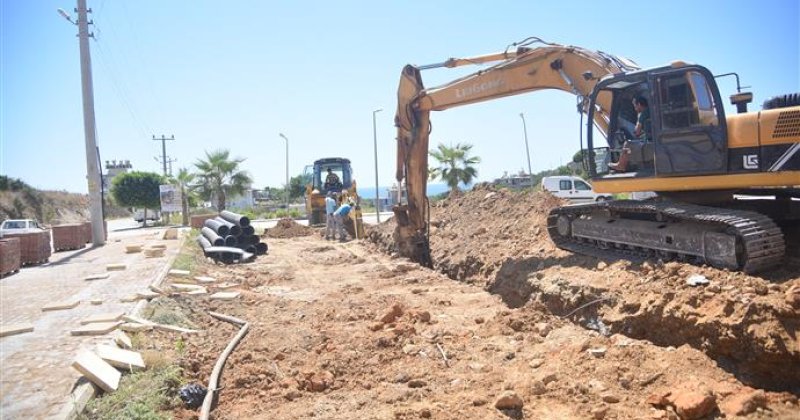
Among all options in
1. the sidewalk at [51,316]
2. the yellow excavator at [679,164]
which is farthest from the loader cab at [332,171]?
the yellow excavator at [679,164]

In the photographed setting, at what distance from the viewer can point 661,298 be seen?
5715 millimetres

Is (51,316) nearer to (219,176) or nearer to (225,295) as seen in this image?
(225,295)

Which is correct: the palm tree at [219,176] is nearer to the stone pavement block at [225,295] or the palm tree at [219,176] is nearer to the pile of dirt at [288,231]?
the pile of dirt at [288,231]

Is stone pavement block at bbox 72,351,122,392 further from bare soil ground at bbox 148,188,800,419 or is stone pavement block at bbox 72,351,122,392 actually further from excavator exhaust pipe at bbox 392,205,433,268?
excavator exhaust pipe at bbox 392,205,433,268

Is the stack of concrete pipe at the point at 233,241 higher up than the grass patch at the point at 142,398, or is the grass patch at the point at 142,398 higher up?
the stack of concrete pipe at the point at 233,241

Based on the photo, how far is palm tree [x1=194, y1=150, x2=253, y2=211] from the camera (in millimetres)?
38500

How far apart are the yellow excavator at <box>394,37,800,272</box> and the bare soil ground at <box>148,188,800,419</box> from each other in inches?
16.9

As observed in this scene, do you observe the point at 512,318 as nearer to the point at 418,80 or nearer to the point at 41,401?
the point at 41,401

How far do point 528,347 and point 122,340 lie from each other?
4.56 meters

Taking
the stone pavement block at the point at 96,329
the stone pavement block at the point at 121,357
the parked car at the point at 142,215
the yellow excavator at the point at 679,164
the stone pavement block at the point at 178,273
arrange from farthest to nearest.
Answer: the parked car at the point at 142,215 < the stone pavement block at the point at 178,273 < the stone pavement block at the point at 96,329 < the yellow excavator at the point at 679,164 < the stone pavement block at the point at 121,357

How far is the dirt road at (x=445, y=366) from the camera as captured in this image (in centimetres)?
450

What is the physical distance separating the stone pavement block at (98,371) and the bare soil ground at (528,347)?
0.70m

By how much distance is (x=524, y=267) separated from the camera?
8805mm

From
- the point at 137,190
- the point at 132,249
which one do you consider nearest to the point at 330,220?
the point at 132,249
